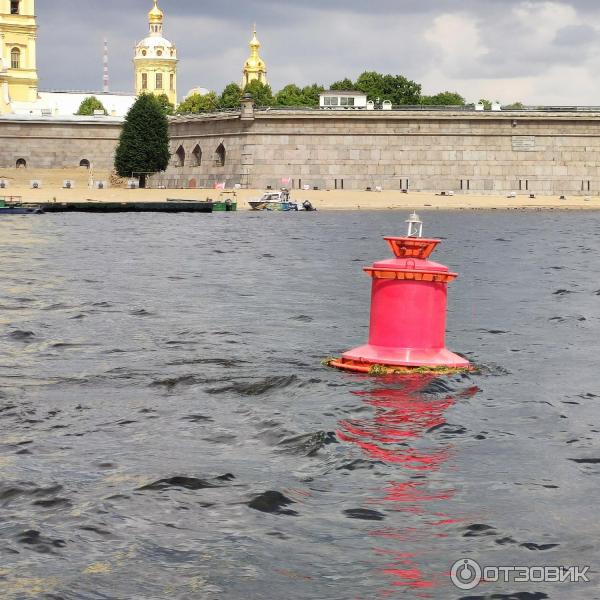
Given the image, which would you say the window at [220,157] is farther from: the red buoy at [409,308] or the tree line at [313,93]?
the red buoy at [409,308]

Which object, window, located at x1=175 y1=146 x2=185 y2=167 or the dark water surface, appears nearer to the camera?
the dark water surface

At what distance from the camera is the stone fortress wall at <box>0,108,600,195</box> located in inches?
4176

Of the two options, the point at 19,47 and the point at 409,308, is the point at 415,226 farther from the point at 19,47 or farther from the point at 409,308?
the point at 19,47

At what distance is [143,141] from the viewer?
113m

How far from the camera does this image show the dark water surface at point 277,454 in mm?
9875

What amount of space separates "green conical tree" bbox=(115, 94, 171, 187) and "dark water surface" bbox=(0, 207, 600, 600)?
85.0m

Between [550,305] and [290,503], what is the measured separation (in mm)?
18979

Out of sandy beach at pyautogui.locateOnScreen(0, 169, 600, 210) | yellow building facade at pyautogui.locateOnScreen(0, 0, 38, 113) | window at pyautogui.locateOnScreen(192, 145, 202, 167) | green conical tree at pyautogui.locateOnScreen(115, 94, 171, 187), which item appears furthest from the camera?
yellow building facade at pyautogui.locateOnScreen(0, 0, 38, 113)

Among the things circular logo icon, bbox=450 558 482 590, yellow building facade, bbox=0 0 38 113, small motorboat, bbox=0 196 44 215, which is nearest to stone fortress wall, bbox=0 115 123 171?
yellow building facade, bbox=0 0 38 113

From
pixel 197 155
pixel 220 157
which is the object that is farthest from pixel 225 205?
pixel 197 155

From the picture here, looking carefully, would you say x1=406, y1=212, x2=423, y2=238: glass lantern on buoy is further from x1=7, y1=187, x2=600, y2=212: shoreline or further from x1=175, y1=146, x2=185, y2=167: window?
x1=175, y1=146, x2=185, y2=167: window

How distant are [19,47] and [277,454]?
150134 millimetres

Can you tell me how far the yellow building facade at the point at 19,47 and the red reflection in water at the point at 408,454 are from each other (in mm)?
143040

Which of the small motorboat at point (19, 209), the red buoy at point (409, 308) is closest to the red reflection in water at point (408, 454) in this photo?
the red buoy at point (409, 308)
